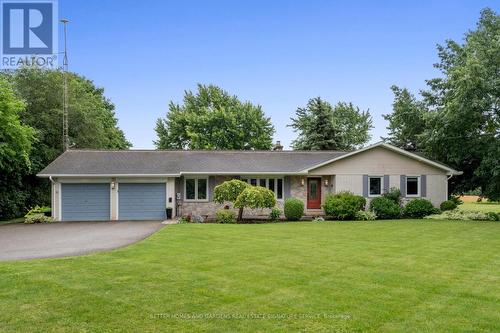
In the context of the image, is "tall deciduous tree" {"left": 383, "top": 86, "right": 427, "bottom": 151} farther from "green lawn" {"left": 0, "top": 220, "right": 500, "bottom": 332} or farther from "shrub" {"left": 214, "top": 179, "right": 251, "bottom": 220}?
"green lawn" {"left": 0, "top": 220, "right": 500, "bottom": 332}

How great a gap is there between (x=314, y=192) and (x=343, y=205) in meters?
2.85

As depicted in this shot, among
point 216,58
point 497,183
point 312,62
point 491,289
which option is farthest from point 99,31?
point 497,183

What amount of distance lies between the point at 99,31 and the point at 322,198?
15072mm

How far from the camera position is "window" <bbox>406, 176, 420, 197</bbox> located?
21.8 metres

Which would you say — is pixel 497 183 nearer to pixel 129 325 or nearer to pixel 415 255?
pixel 415 255

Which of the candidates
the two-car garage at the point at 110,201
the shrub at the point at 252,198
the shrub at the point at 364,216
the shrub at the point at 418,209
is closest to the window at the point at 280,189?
the shrub at the point at 252,198

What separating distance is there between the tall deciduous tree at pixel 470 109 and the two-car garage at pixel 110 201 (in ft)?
49.9

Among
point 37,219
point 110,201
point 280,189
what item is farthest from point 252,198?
point 37,219

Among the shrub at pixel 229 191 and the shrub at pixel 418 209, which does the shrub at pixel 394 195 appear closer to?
the shrub at pixel 418 209

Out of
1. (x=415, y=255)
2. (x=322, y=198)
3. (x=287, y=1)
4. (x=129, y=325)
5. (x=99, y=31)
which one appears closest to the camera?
(x=129, y=325)

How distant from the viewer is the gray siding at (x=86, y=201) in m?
19.6

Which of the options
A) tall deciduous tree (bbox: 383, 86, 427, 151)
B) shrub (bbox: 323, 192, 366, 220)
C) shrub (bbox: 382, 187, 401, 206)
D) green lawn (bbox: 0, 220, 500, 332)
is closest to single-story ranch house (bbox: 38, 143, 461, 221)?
shrub (bbox: 382, 187, 401, 206)

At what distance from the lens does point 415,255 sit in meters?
9.56

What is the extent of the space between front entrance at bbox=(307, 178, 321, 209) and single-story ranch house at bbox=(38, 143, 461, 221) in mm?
56
